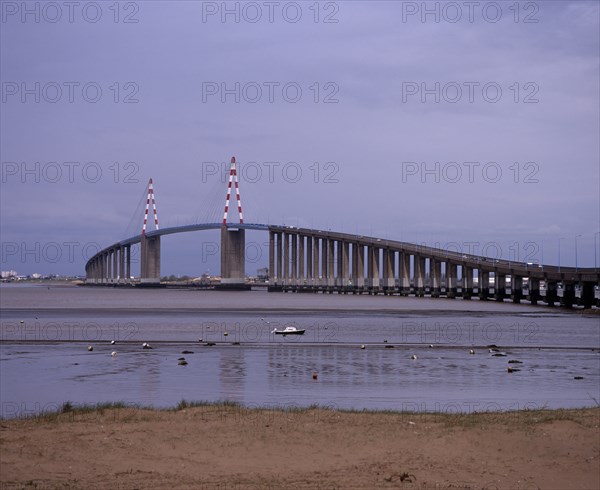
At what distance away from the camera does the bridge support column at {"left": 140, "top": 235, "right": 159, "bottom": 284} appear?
150125mm

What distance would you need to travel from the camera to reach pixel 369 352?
1178 inches

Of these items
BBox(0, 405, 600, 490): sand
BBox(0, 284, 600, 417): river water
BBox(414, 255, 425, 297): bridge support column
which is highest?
BBox(414, 255, 425, 297): bridge support column

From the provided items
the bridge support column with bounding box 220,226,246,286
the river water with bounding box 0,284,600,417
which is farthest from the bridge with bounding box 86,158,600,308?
the river water with bounding box 0,284,600,417

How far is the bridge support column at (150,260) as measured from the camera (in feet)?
493

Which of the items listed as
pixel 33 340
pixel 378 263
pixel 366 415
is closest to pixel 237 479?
pixel 366 415

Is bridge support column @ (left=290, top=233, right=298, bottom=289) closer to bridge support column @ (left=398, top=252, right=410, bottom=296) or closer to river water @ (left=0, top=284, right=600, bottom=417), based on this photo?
bridge support column @ (left=398, top=252, right=410, bottom=296)

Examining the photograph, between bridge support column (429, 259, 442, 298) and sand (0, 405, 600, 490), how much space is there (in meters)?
107

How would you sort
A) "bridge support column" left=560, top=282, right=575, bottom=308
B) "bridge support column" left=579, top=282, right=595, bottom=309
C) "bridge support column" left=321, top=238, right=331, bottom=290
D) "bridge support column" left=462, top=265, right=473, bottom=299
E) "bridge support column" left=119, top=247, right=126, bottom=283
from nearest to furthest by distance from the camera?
1. "bridge support column" left=579, top=282, right=595, bottom=309
2. "bridge support column" left=560, top=282, right=575, bottom=308
3. "bridge support column" left=462, top=265, right=473, bottom=299
4. "bridge support column" left=321, top=238, right=331, bottom=290
5. "bridge support column" left=119, top=247, right=126, bottom=283

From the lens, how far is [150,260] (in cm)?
15650

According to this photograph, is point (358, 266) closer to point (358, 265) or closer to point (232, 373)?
point (358, 265)

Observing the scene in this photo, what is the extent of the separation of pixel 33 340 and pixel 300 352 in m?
11.9

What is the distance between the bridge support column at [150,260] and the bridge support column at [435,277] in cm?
5435

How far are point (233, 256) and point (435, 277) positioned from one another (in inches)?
1326

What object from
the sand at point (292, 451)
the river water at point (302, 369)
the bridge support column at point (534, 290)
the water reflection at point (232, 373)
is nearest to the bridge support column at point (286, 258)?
the bridge support column at point (534, 290)
